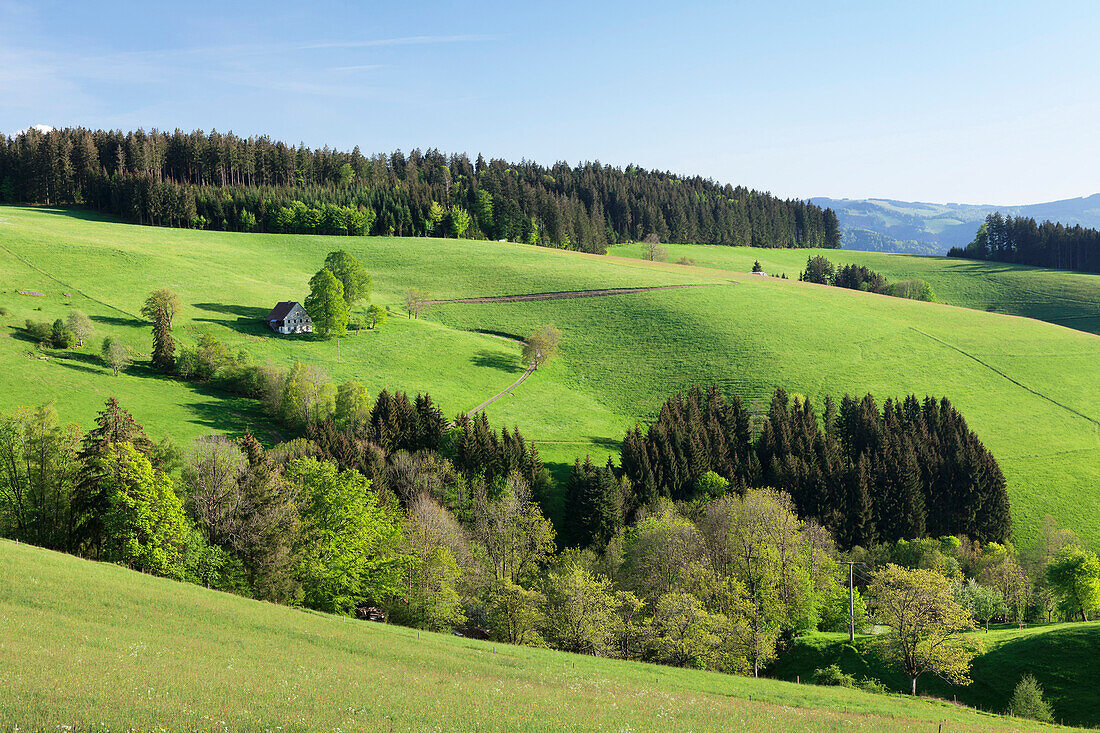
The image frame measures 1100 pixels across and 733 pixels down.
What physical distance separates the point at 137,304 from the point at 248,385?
→ 3360 cm

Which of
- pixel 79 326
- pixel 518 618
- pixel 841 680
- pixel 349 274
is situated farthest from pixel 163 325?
pixel 841 680

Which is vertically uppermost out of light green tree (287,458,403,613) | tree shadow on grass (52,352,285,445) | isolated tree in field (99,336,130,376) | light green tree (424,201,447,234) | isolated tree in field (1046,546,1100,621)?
light green tree (424,201,447,234)

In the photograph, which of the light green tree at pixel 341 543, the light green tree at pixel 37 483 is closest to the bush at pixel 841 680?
the light green tree at pixel 341 543

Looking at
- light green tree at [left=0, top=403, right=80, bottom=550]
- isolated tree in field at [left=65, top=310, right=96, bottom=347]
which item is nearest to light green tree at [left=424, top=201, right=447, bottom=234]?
isolated tree in field at [left=65, top=310, right=96, bottom=347]

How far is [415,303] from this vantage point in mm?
126562

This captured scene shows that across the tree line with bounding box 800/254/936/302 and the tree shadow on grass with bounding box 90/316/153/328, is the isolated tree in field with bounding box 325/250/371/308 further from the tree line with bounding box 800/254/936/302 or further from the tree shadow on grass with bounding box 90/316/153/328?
the tree line with bounding box 800/254/936/302

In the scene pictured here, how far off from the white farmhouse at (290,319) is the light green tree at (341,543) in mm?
56023

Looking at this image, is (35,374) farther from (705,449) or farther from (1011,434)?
(1011,434)

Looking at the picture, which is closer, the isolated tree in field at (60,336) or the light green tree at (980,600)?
the light green tree at (980,600)

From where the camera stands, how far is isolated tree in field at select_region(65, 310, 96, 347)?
90.7 m

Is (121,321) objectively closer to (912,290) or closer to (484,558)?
(484,558)

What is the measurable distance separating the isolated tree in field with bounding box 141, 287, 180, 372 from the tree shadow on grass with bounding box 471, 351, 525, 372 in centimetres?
4130

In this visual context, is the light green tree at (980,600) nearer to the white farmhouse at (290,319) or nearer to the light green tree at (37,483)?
the light green tree at (37,483)

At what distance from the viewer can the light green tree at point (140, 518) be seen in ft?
144
